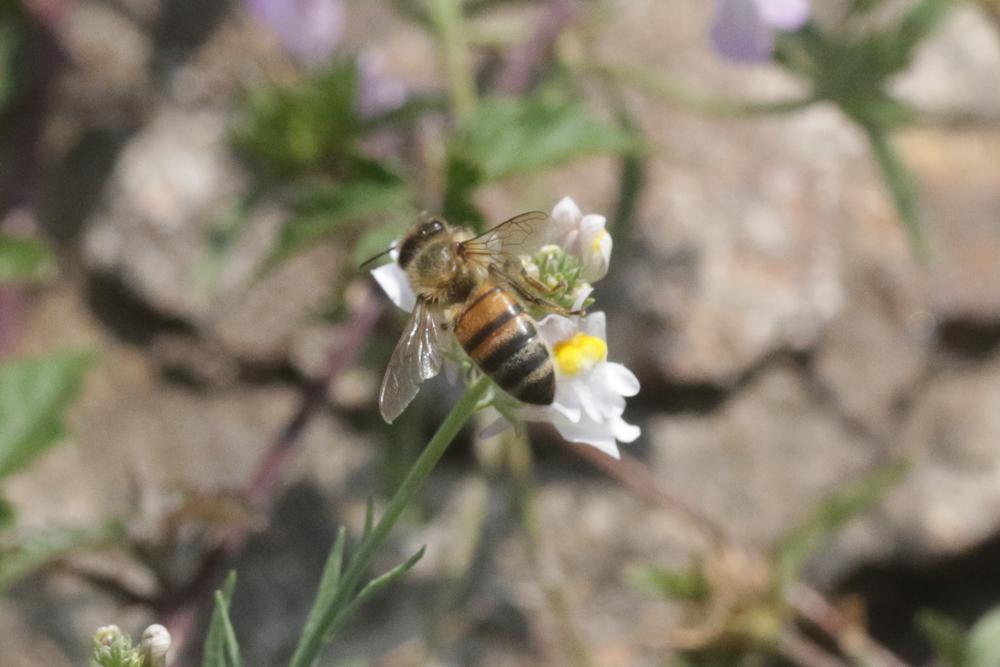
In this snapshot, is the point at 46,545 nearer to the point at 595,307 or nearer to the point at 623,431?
the point at 623,431

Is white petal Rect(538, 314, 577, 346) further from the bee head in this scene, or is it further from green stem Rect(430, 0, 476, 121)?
green stem Rect(430, 0, 476, 121)

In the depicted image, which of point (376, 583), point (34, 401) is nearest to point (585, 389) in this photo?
point (376, 583)

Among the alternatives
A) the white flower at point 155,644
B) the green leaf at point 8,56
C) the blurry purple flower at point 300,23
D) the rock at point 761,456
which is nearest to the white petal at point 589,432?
the white flower at point 155,644

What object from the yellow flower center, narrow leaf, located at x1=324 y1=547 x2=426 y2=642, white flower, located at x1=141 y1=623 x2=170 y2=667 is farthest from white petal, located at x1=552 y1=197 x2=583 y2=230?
white flower, located at x1=141 y1=623 x2=170 y2=667

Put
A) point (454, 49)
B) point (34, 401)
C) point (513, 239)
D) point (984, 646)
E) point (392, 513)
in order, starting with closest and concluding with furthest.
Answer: point (392, 513) < point (513, 239) < point (34, 401) < point (984, 646) < point (454, 49)

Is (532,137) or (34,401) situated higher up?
(532,137)

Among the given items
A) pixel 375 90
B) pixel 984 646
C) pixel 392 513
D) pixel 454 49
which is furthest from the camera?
pixel 375 90
